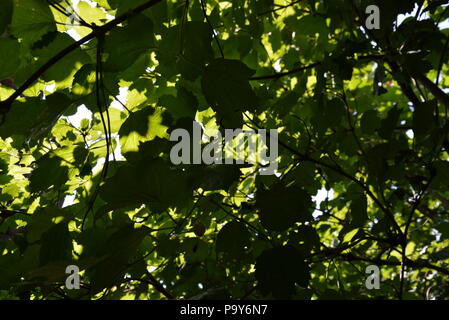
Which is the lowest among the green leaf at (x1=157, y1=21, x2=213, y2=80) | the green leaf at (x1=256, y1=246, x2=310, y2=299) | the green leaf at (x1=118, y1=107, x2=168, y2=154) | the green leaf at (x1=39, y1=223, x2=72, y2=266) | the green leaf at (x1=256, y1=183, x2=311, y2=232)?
the green leaf at (x1=256, y1=246, x2=310, y2=299)

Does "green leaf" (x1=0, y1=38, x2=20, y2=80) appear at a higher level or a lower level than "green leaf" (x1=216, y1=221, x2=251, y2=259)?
higher

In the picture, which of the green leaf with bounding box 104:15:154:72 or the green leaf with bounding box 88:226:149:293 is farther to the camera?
the green leaf with bounding box 104:15:154:72

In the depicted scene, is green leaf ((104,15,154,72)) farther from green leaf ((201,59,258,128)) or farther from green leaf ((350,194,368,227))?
green leaf ((350,194,368,227))

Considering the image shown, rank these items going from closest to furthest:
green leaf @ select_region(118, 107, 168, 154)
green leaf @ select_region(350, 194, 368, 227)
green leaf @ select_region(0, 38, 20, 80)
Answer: green leaf @ select_region(0, 38, 20, 80), green leaf @ select_region(118, 107, 168, 154), green leaf @ select_region(350, 194, 368, 227)

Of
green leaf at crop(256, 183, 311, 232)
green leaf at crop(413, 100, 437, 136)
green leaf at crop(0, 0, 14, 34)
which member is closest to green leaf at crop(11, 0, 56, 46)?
green leaf at crop(0, 0, 14, 34)

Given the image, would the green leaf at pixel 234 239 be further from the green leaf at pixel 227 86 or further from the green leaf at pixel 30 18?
the green leaf at pixel 30 18

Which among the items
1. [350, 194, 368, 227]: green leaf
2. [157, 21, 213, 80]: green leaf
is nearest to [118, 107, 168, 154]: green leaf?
[157, 21, 213, 80]: green leaf

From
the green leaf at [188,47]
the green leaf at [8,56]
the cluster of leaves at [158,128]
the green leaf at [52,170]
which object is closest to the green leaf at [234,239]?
the cluster of leaves at [158,128]

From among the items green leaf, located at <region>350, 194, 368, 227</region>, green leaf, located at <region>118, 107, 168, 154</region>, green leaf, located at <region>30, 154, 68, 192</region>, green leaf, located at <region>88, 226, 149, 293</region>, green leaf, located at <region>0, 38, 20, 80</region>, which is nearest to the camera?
green leaf, located at <region>88, 226, 149, 293</region>

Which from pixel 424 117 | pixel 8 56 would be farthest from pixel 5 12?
pixel 424 117

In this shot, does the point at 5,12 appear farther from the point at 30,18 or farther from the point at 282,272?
the point at 282,272

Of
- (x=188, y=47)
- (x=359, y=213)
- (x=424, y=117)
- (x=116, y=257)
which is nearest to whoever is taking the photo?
(x=116, y=257)
